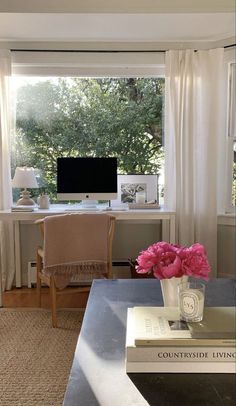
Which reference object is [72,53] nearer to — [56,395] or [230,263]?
[230,263]

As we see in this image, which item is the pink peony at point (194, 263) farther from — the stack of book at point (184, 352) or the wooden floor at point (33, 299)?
the wooden floor at point (33, 299)

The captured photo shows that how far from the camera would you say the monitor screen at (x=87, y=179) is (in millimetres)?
3471

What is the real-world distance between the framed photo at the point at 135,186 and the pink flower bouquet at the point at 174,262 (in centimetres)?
233

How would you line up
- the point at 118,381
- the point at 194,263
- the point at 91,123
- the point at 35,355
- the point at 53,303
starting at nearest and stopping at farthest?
the point at 118,381 → the point at 194,263 → the point at 35,355 → the point at 53,303 → the point at 91,123

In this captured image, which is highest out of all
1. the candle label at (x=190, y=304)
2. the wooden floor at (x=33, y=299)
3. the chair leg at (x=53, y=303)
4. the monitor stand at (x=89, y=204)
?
the monitor stand at (x=89, y=204)

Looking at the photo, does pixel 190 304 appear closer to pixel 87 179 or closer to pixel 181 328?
pixel 181 328

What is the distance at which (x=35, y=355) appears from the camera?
2371 mm

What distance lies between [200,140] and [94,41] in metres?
1.33

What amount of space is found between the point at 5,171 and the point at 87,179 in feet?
2.51

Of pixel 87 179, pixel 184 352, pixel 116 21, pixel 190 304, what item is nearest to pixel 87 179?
pixel 87 179

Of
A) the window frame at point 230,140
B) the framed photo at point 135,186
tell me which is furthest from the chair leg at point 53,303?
the window frame at point 230,140

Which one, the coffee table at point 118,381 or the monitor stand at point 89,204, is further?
the monitor stand at point 89,204

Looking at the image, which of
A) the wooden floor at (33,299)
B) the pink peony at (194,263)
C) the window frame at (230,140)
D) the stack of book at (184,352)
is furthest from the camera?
the window frame at (230,140)

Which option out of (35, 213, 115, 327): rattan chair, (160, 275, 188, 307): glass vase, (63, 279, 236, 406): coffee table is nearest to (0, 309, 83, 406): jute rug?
(35, 213, 115, 327): rattan chair
